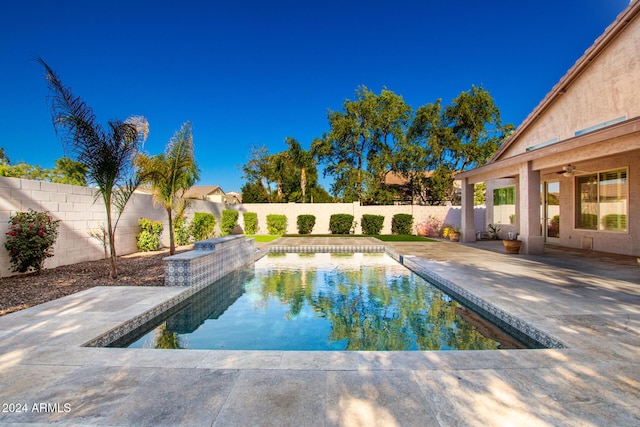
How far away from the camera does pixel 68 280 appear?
6219 millimetres

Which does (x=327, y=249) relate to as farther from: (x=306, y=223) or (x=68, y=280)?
(x=68, y=280)

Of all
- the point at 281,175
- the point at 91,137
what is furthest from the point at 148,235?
the point at 281,175

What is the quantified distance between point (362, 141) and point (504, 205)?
10549 mm

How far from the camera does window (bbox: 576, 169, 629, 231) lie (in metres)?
9.59

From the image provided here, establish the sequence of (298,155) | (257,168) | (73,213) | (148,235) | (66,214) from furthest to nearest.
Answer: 1. (257,168)
2. (298,155)
3. (148,235)
4. (73,213)
5. (66,214)

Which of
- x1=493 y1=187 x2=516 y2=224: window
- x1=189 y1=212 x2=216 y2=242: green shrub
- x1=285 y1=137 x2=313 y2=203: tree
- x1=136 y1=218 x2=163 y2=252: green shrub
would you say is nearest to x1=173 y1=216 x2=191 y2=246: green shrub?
x1=189 y1=212 x2=216 y2=242: green shrub

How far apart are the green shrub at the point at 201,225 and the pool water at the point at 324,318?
624 cm

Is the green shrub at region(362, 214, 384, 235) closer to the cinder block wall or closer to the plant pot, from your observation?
the plant pot

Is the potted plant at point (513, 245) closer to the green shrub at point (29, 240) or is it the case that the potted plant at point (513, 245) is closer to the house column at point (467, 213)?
the house column at point (467, 213)

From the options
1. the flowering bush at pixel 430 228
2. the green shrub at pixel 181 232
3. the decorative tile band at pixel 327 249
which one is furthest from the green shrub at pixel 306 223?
the green shrub at pixel 181 232

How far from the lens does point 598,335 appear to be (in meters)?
3.38

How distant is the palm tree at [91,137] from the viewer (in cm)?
596

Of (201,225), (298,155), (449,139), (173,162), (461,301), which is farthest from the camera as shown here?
(298,155)

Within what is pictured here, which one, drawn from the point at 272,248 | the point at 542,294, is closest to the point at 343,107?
the point at 272,248
